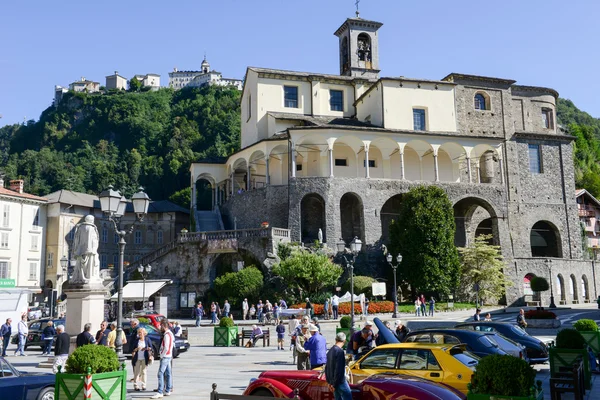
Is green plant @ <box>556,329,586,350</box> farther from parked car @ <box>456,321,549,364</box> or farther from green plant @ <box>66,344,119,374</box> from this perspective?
green plant @ <box>66,344,119,374</box>

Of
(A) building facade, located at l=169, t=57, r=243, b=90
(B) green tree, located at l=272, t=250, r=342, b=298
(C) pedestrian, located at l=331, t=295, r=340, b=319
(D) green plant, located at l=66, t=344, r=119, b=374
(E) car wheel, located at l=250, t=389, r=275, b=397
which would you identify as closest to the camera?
(D) green plant, located at l=66, t=344, r=119, b=374

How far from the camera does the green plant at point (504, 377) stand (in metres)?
7.54

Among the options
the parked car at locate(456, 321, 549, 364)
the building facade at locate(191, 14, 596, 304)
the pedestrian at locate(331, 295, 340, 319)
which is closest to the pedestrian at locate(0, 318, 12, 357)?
the parked car at locate(456, 321, 549, 364)

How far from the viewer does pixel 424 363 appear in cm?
1034

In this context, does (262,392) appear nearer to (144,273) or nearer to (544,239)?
(144,273)

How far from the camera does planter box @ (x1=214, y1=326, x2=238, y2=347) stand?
81.3ft

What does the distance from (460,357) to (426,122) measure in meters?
40.6

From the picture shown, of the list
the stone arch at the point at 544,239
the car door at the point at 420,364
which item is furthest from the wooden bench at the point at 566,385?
the stone arch at the point at 544,239

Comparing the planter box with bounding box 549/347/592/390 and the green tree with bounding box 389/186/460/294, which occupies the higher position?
the green tree with bounding box 389/186/460/294

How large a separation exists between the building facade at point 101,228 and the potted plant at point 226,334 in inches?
1393

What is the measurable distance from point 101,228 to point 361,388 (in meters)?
59.0

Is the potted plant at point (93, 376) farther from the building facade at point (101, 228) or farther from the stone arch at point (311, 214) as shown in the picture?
the building facade at point (101, 228)

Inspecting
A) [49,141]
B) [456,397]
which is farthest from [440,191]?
[49,141]

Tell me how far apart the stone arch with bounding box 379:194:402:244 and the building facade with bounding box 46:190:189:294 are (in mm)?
27712
